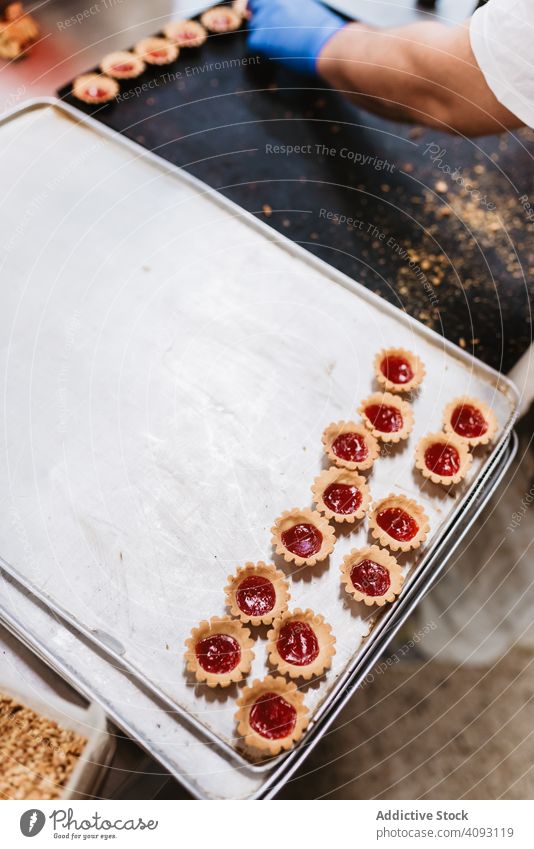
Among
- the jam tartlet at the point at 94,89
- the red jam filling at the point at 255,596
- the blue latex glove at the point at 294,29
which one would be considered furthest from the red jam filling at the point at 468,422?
the jam tartlet at the point at 94,89

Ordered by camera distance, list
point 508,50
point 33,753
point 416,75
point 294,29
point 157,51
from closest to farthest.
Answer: point 33,753 → point 508,50 → point 416,75 → point 294,29 → point 157,51

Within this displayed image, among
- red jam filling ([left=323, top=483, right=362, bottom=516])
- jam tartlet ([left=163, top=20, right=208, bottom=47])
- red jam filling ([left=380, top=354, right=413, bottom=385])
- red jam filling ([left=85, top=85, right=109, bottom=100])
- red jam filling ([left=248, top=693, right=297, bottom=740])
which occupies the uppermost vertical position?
jam tartlet ([left=163, top=20, right=208, bottom=47])

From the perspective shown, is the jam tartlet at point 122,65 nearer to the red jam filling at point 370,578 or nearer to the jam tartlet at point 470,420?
the jam tartlet at point 470,420

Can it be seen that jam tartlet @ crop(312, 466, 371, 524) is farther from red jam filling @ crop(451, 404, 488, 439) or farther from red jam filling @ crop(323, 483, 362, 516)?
red jam filling @ crop(451, 404, 488, 439)

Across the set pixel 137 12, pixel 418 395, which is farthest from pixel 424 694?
pixel 137 12

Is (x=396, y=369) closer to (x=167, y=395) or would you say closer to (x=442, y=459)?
(x=442, y=459)

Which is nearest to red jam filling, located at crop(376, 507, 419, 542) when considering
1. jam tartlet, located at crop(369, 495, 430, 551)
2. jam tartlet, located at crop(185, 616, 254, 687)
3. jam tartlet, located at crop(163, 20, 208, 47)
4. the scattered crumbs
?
jam tartlet, located at crop(369, 495, 430, 551)

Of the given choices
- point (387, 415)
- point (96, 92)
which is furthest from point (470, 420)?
point (96, 92)
